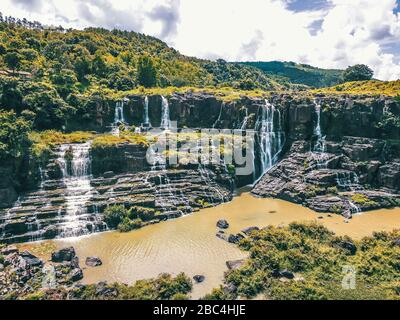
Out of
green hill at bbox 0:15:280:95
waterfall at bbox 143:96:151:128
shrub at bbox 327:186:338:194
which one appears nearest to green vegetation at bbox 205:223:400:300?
shrub at bbox 327:186:338:194

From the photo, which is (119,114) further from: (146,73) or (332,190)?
(332,190)

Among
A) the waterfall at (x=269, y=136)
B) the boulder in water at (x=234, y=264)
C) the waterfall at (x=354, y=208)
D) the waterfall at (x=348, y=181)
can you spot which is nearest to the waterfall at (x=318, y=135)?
the waterfall at (x=269, y=136)

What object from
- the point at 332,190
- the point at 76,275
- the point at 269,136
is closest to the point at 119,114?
the point at 269,136

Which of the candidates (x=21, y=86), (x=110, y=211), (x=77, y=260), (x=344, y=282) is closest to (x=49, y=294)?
(x=77, y=260)

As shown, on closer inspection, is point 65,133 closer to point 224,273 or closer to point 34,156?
point 34,156

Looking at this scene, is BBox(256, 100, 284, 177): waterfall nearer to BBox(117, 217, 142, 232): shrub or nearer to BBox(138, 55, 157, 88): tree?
BBox(117, 217, 142, 232): shrub

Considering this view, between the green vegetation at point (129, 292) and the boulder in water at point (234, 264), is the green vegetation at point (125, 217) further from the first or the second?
the boulder in water at point (234, 264)
